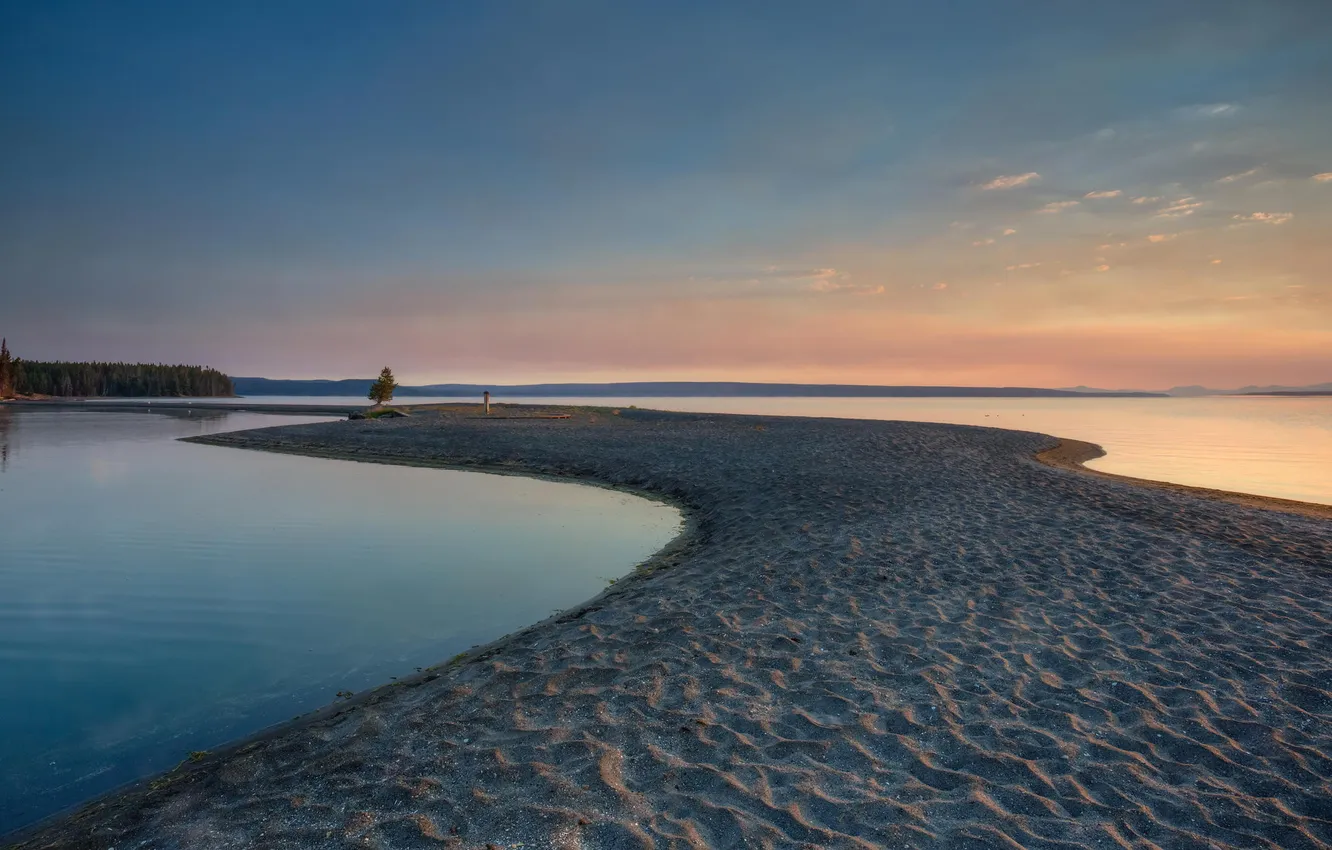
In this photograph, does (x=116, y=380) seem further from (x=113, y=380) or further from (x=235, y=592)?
(x=235, y=592)

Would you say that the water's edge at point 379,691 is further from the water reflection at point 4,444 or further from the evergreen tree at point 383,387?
the evergreen tree at point 383,387

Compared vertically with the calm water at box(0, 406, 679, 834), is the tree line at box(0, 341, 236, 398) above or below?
above

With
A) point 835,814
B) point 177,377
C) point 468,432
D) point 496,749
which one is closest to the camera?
point 835,814

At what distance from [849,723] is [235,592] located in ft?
37.8

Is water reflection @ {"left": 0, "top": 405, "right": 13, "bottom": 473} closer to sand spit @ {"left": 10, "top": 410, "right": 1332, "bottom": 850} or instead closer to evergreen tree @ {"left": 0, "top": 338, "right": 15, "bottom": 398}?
sand spit @ {"left": 10, "top": 410, "right": 1332, "bottom": 850}

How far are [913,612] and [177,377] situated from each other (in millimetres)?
210499

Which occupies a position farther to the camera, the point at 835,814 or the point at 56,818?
the point at 56,818

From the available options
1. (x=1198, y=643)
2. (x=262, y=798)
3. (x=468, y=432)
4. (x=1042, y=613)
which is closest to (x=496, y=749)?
(x=262, y=798)

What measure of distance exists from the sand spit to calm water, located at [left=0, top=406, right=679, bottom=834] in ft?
3.91

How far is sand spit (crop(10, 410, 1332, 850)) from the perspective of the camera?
536cm

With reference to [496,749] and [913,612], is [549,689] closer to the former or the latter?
[496,749]

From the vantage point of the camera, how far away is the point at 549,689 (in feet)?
25.4

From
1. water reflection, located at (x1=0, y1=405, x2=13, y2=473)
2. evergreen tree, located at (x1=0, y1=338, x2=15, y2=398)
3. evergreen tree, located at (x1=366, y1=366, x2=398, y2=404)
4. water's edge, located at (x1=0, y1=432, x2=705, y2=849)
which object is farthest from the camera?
evergreen tree, located at (x1=0, y1=338, x2=15, y2=398)

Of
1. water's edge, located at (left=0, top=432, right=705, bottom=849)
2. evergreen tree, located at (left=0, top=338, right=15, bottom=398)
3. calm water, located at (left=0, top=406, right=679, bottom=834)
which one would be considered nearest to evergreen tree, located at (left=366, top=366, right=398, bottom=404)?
calm water, located at (left=0, top=406, right=679, bottom=834)
